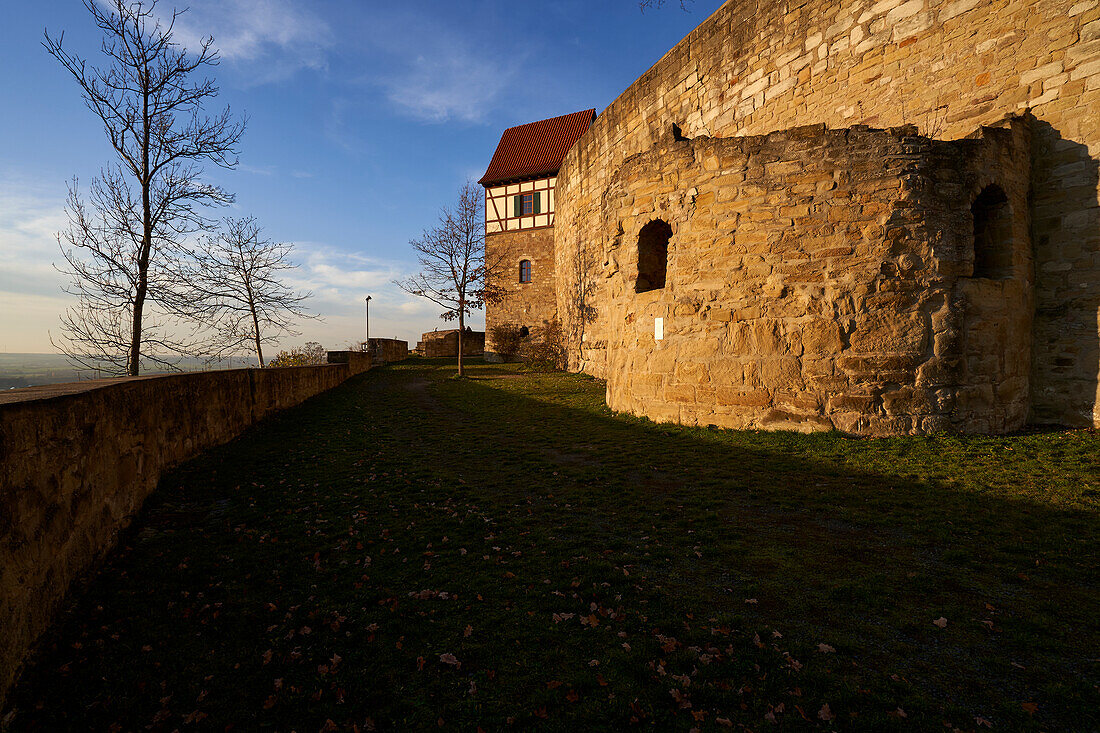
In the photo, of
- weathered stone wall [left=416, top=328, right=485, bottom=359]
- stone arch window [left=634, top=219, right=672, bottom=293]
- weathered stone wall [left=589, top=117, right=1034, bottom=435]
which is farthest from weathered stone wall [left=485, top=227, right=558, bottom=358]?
weathered stone wall [left=589, top=117, right=1034, bottom=435]

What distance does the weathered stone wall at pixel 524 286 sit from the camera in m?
26.9

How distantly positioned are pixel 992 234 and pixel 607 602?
283 inches

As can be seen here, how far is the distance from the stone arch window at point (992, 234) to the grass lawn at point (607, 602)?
92.0 inches

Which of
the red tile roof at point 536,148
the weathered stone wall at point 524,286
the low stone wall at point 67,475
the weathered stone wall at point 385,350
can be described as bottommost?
the low stone wall at point 67,475

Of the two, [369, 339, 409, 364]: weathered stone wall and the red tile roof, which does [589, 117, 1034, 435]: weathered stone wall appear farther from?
the red tile roof

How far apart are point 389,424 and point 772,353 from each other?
6.51 m

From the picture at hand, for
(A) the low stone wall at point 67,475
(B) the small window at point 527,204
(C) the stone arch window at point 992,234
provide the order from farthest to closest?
(B) the small window at point 527,204, (C) the stone arch window at point 992,234, (A) the low stone wall at point 67,475

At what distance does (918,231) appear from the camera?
5.87 meters

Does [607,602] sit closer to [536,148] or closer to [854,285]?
[854,285]

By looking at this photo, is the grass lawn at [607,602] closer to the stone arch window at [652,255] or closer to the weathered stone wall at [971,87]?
the weathered stone wall at [971,87]

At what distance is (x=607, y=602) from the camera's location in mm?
2727

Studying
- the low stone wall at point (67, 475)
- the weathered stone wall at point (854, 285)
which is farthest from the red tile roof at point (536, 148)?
the low stone wall at point (67, 475)

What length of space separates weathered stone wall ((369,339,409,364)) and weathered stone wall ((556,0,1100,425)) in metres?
19.0

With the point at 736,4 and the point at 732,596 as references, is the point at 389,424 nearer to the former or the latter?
the point at 732,596
